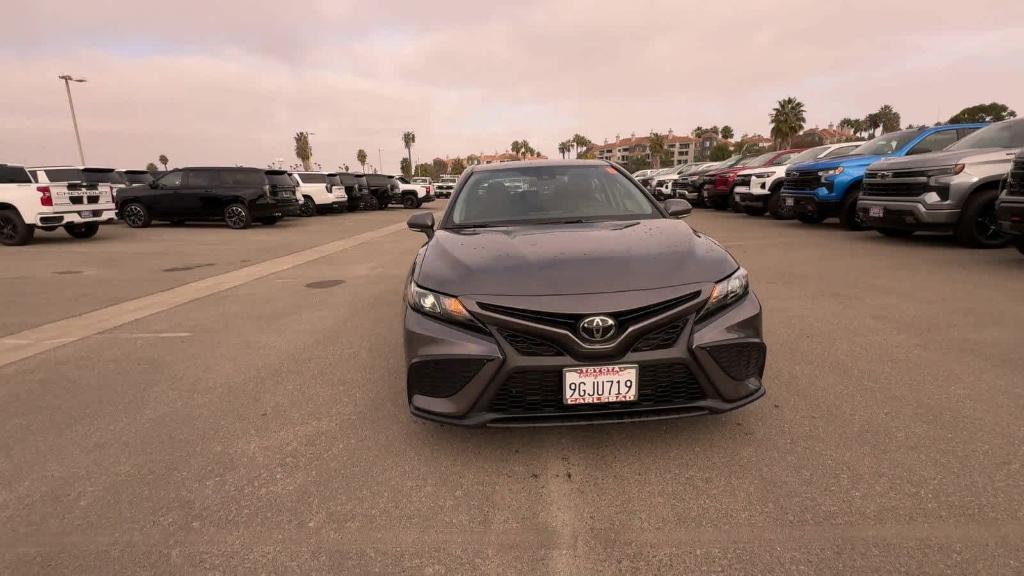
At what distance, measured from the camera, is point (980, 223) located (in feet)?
25.5

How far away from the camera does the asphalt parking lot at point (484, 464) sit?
1.96 metres

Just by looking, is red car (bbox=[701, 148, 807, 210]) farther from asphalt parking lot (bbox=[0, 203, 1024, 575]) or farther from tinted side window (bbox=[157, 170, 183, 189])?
tinted side window (bbox=[157, 170, 183, 189])

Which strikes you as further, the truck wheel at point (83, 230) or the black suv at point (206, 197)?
the black suv at point (206, 197)

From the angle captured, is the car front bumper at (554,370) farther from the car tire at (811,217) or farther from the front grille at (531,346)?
the car tire at (811,217)

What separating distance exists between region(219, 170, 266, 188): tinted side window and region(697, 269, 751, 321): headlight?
14.7 m

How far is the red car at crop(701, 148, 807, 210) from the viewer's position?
14.9m

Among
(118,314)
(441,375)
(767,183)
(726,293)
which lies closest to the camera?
(441,375)

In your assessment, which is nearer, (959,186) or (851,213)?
(959,186)

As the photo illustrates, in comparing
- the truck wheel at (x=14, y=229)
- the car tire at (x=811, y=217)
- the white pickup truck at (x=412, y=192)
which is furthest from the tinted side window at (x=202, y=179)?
the car tire at (x=811, y=217)

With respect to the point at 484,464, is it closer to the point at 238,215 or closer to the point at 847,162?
the point at 847,162

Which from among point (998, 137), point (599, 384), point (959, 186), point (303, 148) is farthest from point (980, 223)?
point (303, 148)

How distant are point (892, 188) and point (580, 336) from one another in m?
8.46

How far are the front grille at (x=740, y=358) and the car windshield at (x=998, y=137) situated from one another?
26.6 feet

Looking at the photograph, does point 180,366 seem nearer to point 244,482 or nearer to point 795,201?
point 244,482
